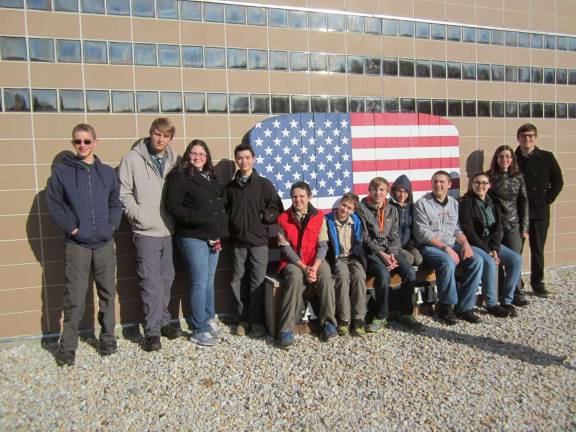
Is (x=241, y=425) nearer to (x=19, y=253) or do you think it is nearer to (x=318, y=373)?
(x=318, y=373)

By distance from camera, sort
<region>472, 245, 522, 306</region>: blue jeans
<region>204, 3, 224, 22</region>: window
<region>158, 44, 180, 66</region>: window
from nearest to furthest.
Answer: <region>158, 44, 180, 66</region>: window → <region>204, 3, 224, 22</region>: window → <region>472, 245, 522, 306</region>: blue jeans

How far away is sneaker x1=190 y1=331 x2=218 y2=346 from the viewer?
4.11 meters

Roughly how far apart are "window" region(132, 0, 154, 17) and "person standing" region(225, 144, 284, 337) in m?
1.53

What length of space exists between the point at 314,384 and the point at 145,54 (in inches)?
130

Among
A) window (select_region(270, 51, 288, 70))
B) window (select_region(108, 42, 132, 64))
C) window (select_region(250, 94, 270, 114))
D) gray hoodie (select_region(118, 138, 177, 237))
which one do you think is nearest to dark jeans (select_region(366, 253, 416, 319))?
window (select_region(250, 94, 270, 114))

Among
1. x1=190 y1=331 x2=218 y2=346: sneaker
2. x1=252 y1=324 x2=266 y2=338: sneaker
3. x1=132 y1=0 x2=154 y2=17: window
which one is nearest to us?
x1=190 y1=331 x2=218 y2=346: sneaker

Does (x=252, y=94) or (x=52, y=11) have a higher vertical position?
(x=52, y=11)

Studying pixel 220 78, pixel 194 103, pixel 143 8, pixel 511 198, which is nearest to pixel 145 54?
pixel 143 8

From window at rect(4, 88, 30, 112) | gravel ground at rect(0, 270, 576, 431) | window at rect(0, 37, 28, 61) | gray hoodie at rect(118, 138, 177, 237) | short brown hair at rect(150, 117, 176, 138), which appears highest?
window at rect(0, 37, 28, 61)

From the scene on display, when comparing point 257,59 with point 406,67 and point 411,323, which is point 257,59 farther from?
point 411,323

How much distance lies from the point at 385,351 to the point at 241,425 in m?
1.50

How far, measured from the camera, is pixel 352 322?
436 cm

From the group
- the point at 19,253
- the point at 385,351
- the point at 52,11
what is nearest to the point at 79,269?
the point at 19,253

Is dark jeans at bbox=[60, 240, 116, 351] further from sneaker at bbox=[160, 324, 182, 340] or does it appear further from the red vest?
the red vest
